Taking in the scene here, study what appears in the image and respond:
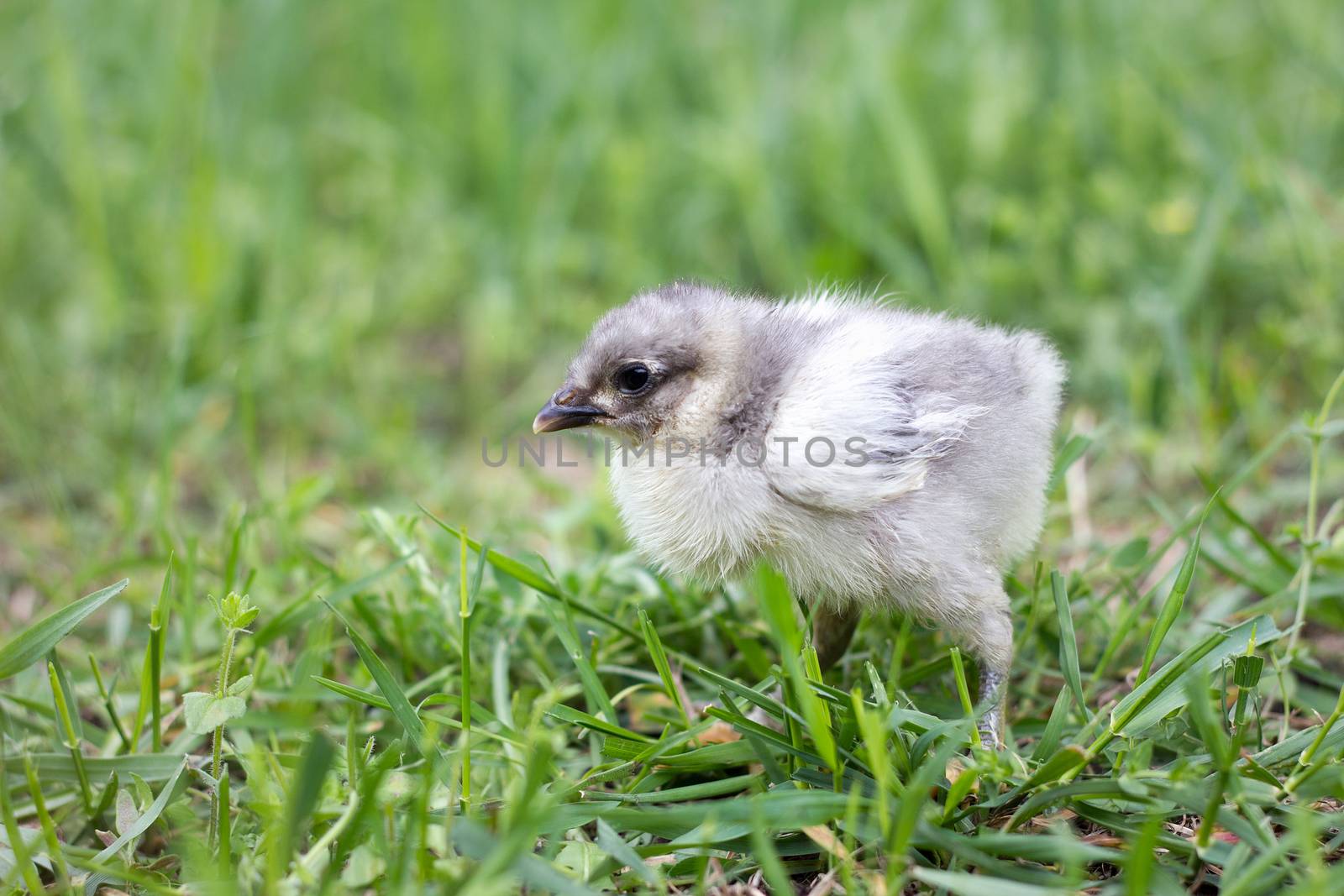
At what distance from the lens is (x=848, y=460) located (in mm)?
2086

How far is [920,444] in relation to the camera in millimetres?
2156

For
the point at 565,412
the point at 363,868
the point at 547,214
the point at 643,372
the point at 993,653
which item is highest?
the point at 547,214

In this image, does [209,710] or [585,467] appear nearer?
[209,710]

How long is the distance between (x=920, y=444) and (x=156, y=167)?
152 inches

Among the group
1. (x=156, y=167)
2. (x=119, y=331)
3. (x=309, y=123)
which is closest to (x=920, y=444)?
(x=119, y=331)

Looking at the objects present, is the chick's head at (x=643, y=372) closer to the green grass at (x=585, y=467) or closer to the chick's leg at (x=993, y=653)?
the green grass at (x=585, y=467)

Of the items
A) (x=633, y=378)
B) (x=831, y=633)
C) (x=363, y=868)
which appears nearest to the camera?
(x=363, y=868)

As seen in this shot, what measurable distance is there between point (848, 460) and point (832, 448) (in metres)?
0.04

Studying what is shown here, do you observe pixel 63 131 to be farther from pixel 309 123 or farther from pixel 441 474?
pixel 441 474

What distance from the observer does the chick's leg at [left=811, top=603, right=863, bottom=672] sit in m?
2.52

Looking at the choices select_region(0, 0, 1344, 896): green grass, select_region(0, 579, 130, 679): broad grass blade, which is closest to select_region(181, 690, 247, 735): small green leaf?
select_region(0, 0, 1344, 896): green grass

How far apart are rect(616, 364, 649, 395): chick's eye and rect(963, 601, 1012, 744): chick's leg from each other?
2.80ft

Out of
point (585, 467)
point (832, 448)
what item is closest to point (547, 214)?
point (585, 467)

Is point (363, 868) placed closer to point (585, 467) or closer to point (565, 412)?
point (565, 412)
